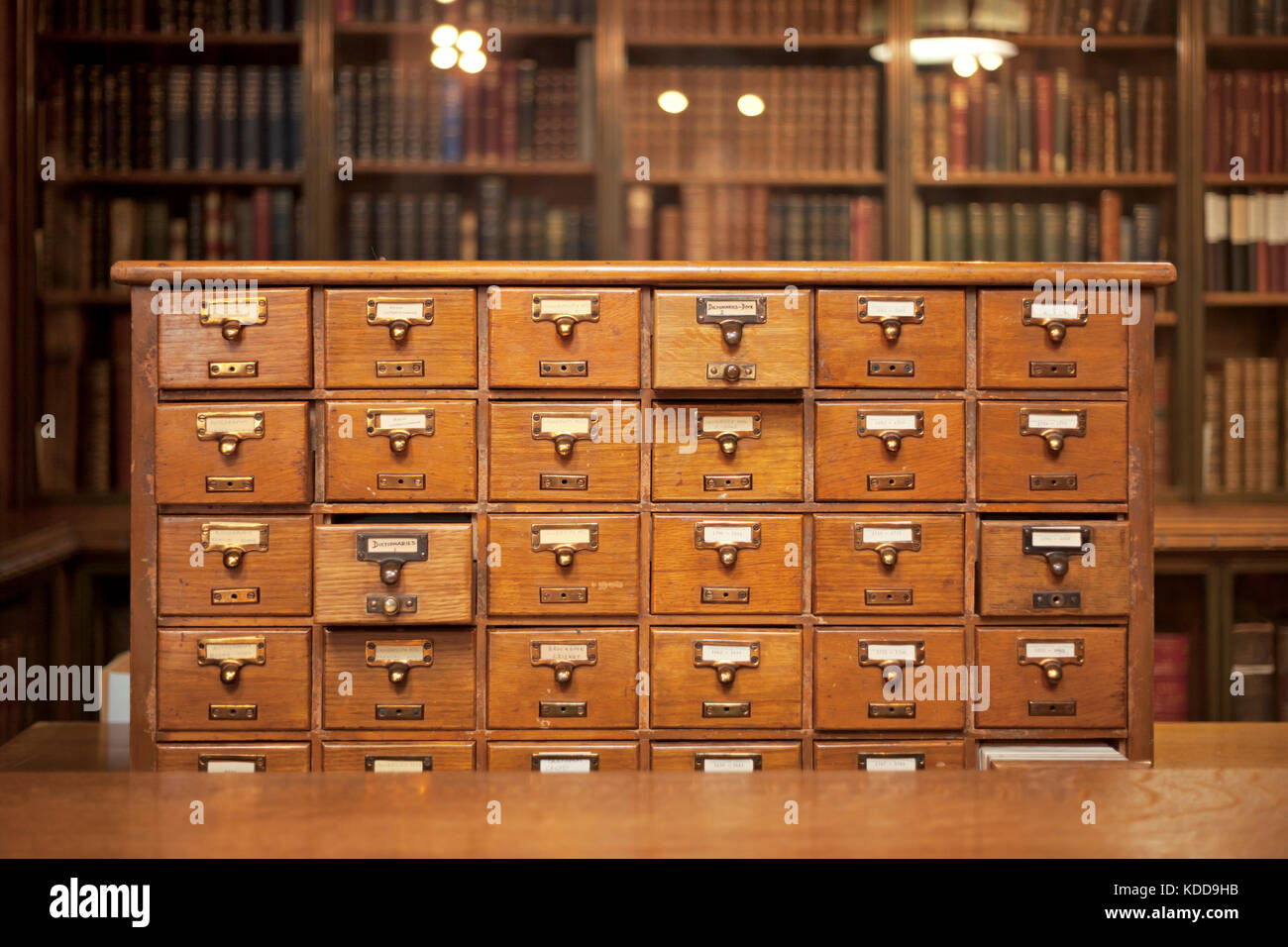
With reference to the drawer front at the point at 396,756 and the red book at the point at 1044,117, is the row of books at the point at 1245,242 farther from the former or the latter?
the drawer front at the point at 396,756

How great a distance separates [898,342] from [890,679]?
60 centimetres

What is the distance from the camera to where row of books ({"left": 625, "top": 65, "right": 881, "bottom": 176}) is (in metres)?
2.96

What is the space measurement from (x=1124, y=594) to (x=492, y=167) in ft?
6.48

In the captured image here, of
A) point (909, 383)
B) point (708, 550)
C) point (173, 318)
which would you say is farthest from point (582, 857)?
point (173, 318)

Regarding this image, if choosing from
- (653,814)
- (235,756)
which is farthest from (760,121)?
(653,814)

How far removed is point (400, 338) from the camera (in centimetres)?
184

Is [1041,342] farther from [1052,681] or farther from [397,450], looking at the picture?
[397,450]

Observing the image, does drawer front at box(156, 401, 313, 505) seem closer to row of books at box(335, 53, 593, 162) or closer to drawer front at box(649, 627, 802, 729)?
drawer front at box(649, 627, 802, 729)

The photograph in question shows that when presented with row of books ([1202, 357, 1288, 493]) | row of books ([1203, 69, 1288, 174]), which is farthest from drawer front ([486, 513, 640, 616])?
row of books ([1203, 69, 1288, 174])

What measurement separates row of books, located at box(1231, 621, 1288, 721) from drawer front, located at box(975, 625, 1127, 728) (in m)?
1.18

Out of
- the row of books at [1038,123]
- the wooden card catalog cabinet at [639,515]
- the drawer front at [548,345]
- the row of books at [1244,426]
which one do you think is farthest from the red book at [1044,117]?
the drawer front at [548,345]

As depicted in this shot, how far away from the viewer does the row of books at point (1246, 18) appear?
293 cm

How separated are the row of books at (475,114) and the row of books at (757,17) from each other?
0.71 feet

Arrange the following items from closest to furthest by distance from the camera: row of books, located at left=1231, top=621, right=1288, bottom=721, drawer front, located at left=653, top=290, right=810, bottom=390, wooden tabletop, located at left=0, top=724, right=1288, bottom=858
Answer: wooden tabletop, located at left=0, top=724, right=1288, bottom=858 < drawer front, located at left=653, top=290, right=810, bottom=390 < row of books, located at left=1231, top=621, right=1288, bottom=721
